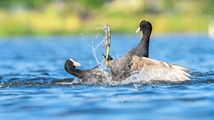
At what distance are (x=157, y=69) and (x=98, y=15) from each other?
66.3 metres

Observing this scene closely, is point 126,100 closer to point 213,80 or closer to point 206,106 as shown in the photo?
point 206,106

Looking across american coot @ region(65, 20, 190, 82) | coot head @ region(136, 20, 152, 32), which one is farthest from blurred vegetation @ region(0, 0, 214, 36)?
american coot @ region(65, 20, 190, 82)

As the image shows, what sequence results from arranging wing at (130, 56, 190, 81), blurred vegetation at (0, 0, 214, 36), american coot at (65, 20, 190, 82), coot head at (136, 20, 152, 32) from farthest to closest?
blurred vegetation at (0, 0, 214, 36) < coot head at (136, 20, 152, 32) < american coot at (65, 20, 190, 82) < wing at (130, 56, 190, 81)

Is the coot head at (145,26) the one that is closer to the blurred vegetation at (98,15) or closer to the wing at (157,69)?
the wing at (157,69)

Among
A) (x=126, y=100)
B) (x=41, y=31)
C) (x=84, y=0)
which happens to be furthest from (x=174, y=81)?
(x=84, y=0)

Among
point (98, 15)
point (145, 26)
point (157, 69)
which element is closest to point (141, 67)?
point (157, 69)

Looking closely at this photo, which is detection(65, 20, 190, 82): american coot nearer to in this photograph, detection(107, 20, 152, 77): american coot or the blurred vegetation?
detection(107, 20, 152, 77): american coot

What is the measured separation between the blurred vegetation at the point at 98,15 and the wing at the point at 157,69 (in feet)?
161

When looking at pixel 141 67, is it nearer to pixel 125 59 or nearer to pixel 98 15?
pixel 125 59

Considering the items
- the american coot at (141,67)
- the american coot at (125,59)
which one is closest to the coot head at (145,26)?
the american coot at (141,67)

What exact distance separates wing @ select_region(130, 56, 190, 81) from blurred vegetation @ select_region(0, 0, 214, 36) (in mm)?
49030

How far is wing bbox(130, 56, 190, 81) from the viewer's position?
1160cm

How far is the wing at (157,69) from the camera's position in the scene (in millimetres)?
11602

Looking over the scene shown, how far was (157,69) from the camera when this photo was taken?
1187 centimetres
